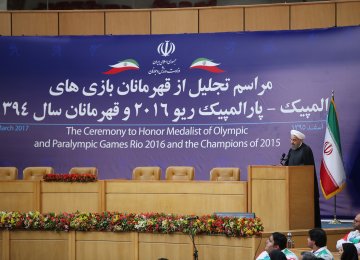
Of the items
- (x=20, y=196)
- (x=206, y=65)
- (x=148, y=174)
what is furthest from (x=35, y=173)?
(x=206, y=65)

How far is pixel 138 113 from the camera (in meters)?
13.5

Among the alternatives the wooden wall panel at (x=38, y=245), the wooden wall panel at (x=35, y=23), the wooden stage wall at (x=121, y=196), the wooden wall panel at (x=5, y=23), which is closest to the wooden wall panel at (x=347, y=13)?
the wooden stage wall at (x=121, y=196)

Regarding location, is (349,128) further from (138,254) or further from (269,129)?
(138,254)

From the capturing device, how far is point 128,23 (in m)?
13.9

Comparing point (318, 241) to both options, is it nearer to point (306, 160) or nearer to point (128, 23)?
point (306, 160)

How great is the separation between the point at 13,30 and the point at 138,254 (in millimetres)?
5621

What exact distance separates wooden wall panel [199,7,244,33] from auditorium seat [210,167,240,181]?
3.01 metres

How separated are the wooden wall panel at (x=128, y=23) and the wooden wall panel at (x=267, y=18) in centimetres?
159

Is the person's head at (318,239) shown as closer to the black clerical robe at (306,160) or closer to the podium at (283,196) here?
the podium at (283,196)

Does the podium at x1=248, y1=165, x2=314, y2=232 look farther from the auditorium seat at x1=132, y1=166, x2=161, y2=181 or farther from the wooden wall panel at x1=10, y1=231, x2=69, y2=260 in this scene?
the wooden wall panel at x1=10, y1=231, x2=69, y2=260

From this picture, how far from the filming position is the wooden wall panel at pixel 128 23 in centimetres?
1386

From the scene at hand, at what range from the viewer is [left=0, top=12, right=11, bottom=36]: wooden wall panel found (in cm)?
1407

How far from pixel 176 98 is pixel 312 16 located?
7.70ft

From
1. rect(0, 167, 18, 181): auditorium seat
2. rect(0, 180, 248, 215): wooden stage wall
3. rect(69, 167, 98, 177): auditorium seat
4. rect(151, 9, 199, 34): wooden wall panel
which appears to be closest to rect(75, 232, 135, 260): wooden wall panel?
rect(0, 180, 248, 215): wooden stage wall
